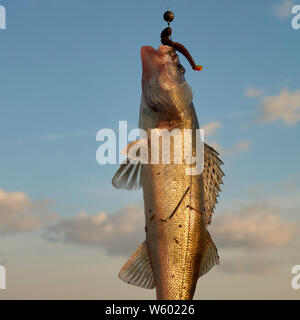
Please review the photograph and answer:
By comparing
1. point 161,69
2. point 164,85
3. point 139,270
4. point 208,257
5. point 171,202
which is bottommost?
point 139,270

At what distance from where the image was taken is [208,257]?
412 inches

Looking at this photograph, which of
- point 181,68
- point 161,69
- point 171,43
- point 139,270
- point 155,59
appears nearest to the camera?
point 139,270

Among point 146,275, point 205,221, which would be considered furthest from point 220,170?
point 146,275

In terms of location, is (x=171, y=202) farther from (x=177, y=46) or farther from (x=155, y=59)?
(x=177, y=46)

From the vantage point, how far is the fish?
32.7 feet

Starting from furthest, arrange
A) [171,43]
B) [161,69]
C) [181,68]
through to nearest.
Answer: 1. [181,68]
2. [171,43]
3. [161,69]

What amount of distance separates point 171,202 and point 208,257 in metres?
1.52

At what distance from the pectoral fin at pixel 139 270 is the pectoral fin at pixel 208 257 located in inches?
44.2

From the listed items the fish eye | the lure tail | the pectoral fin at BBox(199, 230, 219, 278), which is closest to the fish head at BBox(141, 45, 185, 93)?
the fish eye

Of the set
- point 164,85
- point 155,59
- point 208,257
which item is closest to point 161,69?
point 155,59

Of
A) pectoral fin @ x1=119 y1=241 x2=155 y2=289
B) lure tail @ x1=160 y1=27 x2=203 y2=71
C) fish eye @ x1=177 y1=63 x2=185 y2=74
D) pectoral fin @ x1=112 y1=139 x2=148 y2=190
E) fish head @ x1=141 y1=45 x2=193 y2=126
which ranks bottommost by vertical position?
pectoral fin @ x1=119 y1=241 x2=155 y2=289

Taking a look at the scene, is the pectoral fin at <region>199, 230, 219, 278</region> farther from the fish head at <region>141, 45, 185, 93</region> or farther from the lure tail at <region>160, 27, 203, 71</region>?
the lure tail at <region>160, 27, 203, 71</region>

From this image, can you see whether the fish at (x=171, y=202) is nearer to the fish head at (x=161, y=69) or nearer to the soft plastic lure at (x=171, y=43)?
the fish head at (x=161, y=69)
